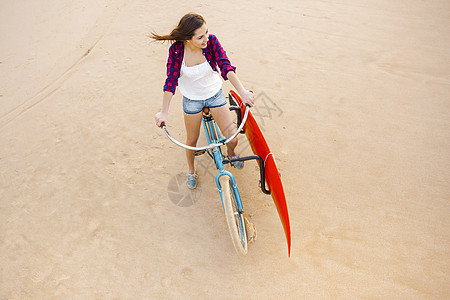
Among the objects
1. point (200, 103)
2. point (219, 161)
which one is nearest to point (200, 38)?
point (200, 103)

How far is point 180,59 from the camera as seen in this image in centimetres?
230

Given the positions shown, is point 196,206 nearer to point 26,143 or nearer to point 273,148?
point 273,148

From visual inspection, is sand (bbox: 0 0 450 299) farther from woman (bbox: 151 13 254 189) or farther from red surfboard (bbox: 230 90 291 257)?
woman (bbox: 151 13 254 189)

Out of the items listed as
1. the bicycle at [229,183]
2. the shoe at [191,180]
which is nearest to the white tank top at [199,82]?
the bicycle at [229,183]

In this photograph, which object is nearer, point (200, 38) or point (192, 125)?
point (200, 38)

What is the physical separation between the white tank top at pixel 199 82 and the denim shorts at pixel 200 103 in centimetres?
5

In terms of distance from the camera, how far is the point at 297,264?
8.52 feet

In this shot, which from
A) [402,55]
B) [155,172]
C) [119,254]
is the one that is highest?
[402,55]

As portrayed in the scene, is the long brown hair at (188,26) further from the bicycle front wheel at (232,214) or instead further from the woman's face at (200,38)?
the bicycle front wheel at (232,214)

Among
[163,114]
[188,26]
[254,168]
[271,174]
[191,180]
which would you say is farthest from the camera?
[254,168]

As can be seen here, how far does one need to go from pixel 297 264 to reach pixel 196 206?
3.75ft

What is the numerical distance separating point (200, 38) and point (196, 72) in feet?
0.92

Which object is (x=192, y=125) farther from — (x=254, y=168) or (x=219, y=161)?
(x=254, y=168)

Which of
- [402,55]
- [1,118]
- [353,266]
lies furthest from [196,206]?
[402,55]
